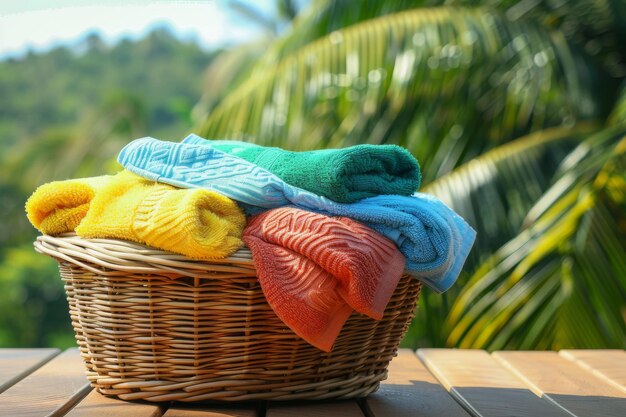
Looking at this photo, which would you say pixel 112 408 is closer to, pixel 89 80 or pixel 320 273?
pixel 320 273

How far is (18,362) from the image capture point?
1565 millimetres

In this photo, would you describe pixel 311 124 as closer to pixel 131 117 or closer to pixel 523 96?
pixel 523 96

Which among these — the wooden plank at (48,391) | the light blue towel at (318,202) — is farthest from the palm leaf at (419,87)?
the light blue towel at (318,202)

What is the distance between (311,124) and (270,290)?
5.79ft

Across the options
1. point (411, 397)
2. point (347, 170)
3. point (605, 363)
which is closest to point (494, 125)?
point (605, 363)

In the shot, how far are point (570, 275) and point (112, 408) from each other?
1151 millimetres

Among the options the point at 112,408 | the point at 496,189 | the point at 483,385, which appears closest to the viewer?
the point at 112,408

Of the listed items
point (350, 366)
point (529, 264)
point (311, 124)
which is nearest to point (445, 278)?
point (350, 366)

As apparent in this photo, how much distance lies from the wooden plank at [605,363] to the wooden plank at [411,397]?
302mm

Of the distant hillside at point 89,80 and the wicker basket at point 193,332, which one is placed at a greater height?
the wicker basket at point 193,332

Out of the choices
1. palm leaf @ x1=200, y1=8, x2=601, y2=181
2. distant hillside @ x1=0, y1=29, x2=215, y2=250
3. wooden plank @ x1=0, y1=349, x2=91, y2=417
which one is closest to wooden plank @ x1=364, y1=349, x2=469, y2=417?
wooden plank @ x1=0, y1=349, x2=91, y2=417

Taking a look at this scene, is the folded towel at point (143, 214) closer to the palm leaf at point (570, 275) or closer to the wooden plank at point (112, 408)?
the wooden plank at point (112, 408)

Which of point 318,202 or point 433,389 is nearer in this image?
point 318,202

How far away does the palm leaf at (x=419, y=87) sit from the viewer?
2639mm
